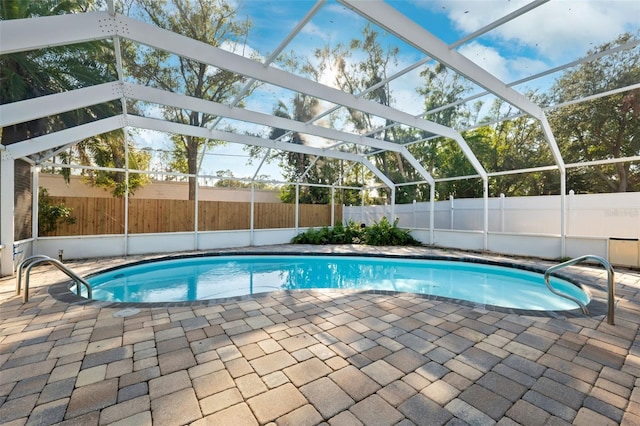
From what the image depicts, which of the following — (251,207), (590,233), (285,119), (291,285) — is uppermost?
(285,119)

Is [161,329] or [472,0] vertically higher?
[472,0]

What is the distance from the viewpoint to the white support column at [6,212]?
16.9 feet

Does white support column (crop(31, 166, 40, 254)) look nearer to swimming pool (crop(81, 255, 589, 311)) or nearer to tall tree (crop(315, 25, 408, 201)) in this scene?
swimming pool (crop(81, 255, 589, 311))

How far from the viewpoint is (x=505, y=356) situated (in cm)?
249

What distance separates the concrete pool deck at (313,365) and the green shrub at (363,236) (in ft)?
23.9

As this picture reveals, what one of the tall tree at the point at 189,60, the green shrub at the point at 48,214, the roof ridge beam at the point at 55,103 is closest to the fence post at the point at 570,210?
the tall tree at the point at 189,60

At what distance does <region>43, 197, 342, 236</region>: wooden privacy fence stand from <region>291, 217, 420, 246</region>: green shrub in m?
1.15

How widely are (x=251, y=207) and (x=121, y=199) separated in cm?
410

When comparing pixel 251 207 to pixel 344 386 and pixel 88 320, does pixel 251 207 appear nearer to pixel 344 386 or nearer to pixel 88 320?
pixel 88 320

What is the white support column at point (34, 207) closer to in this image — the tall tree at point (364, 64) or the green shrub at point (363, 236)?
the tall tree at point (364, 64)

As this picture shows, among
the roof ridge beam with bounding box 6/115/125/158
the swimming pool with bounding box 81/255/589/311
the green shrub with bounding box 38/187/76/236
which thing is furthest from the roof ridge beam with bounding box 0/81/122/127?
the green shrub with bounding box 38/187/76/236

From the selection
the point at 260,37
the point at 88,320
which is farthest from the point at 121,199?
the point at 260,37

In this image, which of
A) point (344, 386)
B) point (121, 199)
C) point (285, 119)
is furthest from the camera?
point (121, 199)

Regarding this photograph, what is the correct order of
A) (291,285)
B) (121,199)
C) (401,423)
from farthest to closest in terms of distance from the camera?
(121,199) → (291,285) → (401,423)
